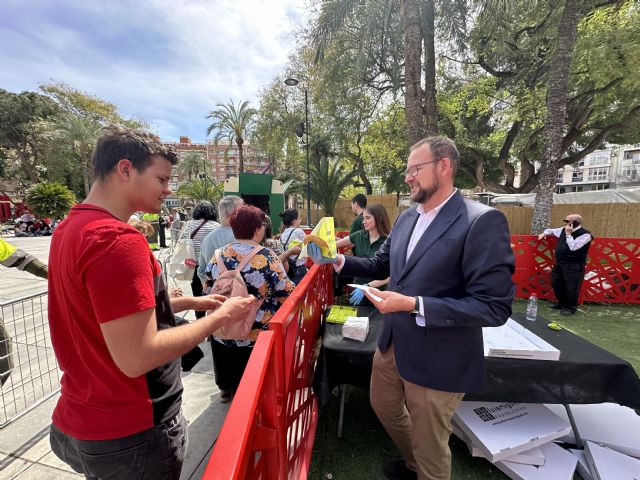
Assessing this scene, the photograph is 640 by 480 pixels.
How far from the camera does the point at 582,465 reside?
2.07 metres

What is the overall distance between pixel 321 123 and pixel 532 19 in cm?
1009

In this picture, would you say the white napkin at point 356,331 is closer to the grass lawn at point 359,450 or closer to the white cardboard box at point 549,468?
Answer: the grass lawn at point 359,450

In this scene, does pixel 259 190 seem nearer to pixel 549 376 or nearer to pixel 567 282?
pixel 567 282

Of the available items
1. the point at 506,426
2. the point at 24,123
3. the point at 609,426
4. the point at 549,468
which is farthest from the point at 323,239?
the point at 24,123

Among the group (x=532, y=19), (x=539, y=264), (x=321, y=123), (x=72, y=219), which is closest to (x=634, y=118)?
(x=532, y=19)

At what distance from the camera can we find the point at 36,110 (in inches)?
1203

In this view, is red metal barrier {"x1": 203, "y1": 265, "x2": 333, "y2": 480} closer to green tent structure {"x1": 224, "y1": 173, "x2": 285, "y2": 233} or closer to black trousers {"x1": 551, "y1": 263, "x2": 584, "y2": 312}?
black trousers {"x1": 551, "y1": 263, "x2": 584, "y2": 312}

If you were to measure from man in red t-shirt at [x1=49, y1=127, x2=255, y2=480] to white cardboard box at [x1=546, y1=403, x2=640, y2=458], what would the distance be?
291 cm

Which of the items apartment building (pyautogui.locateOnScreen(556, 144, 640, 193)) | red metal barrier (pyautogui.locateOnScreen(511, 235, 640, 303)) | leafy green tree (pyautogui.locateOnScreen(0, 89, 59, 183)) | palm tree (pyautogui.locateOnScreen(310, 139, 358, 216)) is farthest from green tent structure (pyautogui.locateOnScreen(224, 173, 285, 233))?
apartment building (pyautogui.locateOnScreen(556, 144, 640, 193))

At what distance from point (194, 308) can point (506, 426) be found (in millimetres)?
2321

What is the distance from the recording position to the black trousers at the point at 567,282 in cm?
533

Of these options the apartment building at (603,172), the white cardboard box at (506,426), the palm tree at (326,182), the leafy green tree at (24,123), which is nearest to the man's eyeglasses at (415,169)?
the white cardboard box at (506,426)

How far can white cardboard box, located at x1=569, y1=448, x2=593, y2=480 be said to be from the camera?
79.7 inches

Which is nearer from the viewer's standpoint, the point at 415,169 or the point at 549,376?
the point at 415,169
